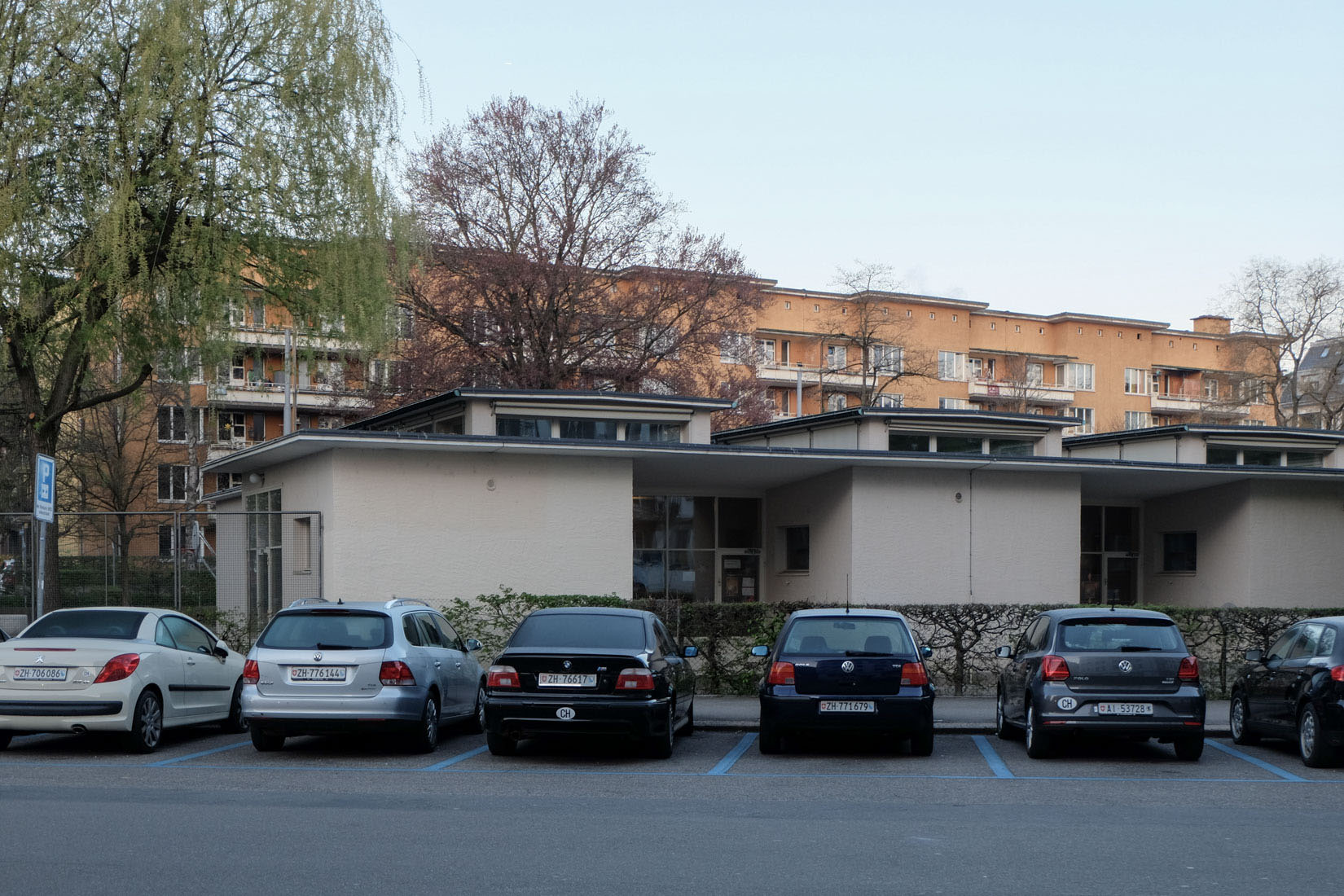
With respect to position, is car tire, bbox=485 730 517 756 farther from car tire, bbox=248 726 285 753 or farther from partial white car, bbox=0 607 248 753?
partial white car, bbox=0 607 248 753

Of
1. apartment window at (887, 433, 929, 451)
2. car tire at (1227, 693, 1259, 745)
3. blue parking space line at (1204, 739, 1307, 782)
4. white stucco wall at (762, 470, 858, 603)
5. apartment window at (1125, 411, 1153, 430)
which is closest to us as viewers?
blue parking space line at (1204, 739, 1307, 782)

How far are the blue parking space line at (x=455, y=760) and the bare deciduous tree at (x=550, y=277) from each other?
24.5m

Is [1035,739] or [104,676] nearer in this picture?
[104,676]

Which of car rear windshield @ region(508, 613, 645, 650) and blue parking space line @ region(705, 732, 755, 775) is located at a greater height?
car rear windshield @ region(508, 613, 645, 650)

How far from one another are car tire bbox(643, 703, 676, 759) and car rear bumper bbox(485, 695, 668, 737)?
0.28m

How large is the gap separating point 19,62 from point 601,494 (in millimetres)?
10714

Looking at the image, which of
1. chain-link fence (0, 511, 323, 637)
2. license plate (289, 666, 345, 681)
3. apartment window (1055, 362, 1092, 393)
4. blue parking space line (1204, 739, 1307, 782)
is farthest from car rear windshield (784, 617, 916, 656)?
apartment window (1055, 362, 1092, 393)

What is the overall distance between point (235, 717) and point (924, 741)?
7.84 metres

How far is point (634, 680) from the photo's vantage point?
1299 cm

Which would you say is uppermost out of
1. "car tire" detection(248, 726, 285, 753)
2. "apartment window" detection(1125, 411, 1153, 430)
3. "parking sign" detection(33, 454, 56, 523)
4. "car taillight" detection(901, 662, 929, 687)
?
"apartment window" detection(1125, 411, 1153, 430)

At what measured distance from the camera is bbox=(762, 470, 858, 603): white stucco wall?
80.0 feet

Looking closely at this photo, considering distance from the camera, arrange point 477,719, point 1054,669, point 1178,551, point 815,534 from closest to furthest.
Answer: point 1054,669, point 477,719, point 815,534, point 1178,551

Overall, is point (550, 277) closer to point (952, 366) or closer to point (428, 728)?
point (428, 728)

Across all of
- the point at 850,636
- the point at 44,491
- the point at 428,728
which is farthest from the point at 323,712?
the point at 44,491
